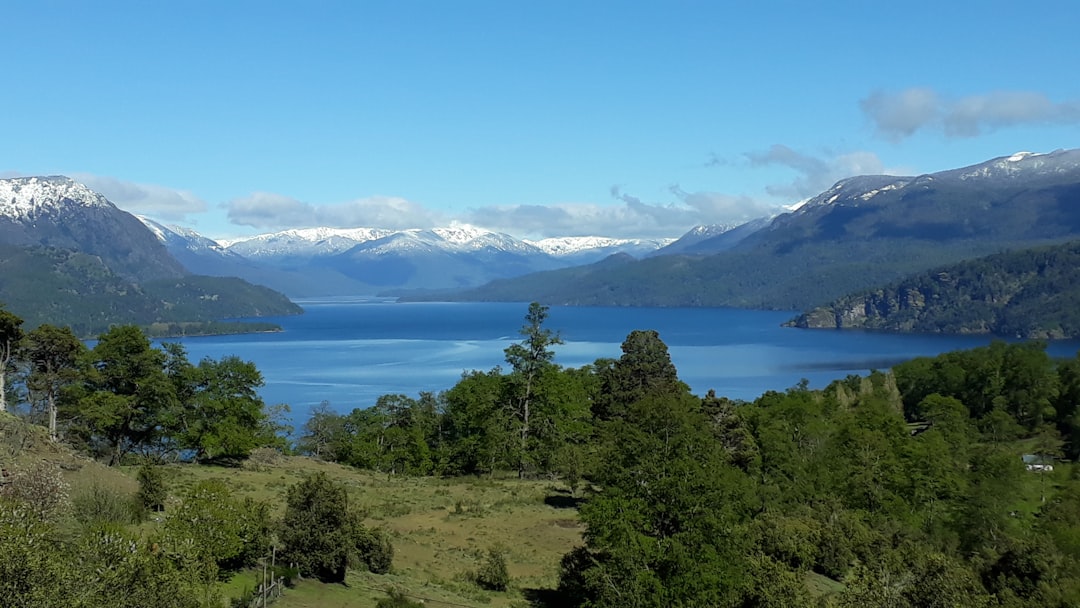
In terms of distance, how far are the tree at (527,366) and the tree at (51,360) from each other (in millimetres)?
26793

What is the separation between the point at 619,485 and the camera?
3016 centimetres

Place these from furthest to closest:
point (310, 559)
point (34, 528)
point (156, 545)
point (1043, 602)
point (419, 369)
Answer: point (419, 369), point (1043, 602), point (310, 559), point (156, 545), point (34, 528)

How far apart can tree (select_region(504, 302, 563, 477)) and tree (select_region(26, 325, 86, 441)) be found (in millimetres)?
26793

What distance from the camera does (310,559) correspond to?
27.6m

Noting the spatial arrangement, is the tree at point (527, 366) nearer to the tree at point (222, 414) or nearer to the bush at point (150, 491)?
the tree at point (222, 414)

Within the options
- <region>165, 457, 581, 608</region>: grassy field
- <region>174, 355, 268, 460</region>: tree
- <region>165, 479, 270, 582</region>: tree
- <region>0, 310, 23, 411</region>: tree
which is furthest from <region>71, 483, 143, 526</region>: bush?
<region>174, 355, 268, 460</region>: tree

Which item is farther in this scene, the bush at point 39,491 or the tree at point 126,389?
the tree at point 126,389

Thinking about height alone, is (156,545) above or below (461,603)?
above

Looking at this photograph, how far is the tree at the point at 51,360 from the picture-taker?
4762 centimetres

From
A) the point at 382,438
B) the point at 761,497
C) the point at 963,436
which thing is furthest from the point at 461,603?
the point at 963,436

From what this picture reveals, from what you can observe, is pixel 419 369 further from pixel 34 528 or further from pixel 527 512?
pixel 34 528

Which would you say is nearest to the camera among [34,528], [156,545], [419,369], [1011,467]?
[34,528]

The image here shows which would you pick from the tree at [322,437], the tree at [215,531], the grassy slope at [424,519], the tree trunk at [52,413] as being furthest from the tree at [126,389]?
the tree at [215,531]

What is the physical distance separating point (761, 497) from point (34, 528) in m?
41.4
